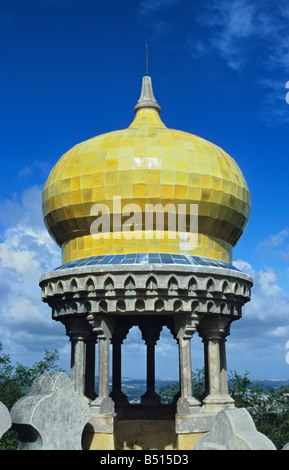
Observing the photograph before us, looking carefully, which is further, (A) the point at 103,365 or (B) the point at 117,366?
(B) the point at 117,366

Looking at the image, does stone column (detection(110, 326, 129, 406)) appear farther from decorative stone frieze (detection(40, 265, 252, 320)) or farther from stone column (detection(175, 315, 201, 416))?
stone column (detection(175, 315, 201, 416))

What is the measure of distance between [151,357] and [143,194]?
9.85 metres

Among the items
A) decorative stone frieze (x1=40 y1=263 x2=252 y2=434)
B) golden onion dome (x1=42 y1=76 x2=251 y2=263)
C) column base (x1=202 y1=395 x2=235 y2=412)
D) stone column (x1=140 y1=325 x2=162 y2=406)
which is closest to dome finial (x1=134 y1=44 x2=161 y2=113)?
golden onion dome (x1=42 y1=76 x2=251 y2=263)

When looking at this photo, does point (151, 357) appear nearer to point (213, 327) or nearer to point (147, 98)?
point (213, 327)

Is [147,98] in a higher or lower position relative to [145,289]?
higher

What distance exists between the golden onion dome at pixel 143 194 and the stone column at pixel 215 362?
258 cm

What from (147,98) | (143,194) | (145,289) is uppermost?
(147,98)

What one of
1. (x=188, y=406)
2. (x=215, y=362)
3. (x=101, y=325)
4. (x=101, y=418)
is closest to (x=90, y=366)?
(x=101, y=325)

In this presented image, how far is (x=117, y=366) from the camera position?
26094 millimetres

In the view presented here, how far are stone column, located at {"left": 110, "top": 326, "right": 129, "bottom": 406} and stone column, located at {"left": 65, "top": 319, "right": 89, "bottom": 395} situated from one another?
458 cm

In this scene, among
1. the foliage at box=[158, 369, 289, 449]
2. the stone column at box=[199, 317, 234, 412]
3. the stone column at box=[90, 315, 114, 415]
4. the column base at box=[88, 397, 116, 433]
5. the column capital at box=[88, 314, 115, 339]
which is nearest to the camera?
the column base at box=[88, 397, 116, 433]

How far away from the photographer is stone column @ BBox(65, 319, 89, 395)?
68.5ft
